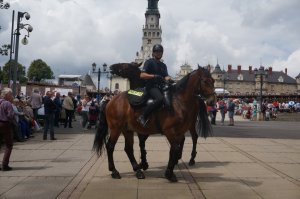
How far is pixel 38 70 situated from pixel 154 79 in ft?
333

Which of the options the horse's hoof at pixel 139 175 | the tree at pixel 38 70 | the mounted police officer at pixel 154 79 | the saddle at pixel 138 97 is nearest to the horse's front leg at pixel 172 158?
the horse's hoof at pixel 139 175

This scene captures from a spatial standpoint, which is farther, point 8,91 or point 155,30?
point 155,30

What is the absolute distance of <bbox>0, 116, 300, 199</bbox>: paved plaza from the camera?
21.2ft

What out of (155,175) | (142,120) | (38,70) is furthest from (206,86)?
(38,70)

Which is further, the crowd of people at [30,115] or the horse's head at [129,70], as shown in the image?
the crowd of people at [30,115]

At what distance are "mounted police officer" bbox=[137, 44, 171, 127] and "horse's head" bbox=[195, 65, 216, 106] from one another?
652 millimetres

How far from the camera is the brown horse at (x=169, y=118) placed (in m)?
7.67

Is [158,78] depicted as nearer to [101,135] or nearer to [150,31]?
[101,135]

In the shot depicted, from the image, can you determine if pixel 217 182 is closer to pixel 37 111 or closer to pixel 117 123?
pixel 117 123

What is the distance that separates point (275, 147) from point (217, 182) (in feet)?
21.5

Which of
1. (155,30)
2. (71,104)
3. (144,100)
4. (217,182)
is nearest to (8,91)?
(144,100)

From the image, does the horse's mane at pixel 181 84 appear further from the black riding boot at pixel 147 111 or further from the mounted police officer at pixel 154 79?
the black riding boot at pixel 147 111

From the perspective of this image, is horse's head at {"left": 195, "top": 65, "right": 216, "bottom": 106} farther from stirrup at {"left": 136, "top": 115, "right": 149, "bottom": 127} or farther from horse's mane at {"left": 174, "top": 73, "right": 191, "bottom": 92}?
stirrup at {"left": 136, "top": 115, "right": 149, "bottom": 127}

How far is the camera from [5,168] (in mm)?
8430
